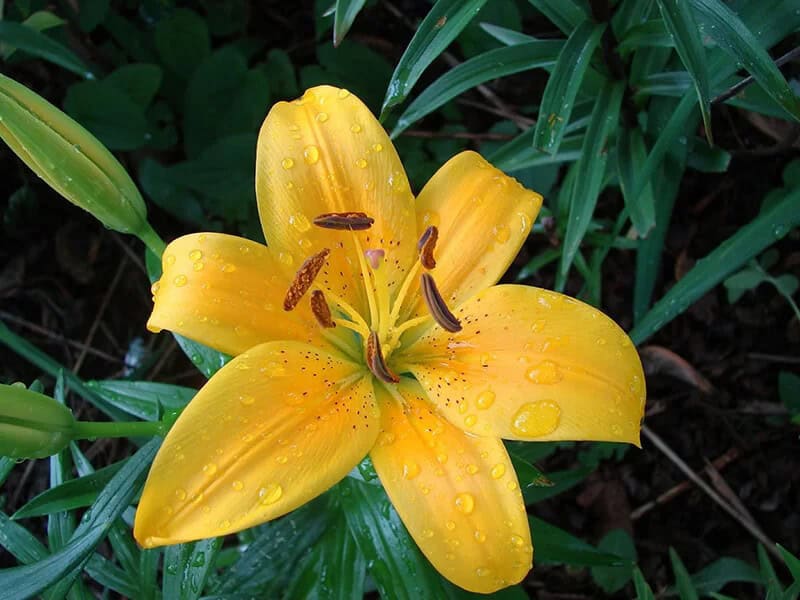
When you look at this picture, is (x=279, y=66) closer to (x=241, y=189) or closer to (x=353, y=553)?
(x=241, y=189)

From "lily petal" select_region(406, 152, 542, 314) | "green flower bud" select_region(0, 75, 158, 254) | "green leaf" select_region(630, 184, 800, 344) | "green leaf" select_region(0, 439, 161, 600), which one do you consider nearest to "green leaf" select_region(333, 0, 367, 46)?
"lily petal" select_region(406, 152, 542, 314)

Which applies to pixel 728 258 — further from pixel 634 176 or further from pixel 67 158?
pixel 67 158

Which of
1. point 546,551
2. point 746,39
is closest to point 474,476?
point 546,551

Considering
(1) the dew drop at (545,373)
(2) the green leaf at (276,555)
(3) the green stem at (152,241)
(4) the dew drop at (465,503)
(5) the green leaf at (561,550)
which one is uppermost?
(3) the green stem at (152,241)

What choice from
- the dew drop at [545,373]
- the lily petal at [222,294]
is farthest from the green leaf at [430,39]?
the dew drop at [545,373]

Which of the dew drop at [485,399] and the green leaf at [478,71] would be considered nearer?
the dew drop at [485,399]

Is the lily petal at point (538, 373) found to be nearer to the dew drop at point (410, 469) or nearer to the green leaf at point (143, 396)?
the dew drop at point (410, 469)
